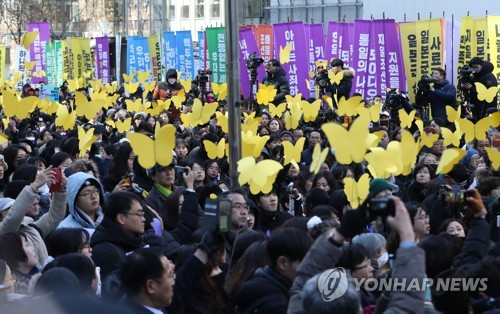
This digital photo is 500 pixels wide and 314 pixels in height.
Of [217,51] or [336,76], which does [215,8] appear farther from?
[336,76]

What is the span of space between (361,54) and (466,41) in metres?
2.29

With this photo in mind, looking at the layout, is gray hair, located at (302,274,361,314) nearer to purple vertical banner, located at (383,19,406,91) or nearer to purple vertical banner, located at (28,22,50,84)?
purple vertical banner, located at (383,19,406,91)

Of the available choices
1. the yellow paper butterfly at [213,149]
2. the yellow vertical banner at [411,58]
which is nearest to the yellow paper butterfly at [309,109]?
the yellow paper butterfly at [213,149]

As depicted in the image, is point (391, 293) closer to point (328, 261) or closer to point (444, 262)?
point (328, 261)

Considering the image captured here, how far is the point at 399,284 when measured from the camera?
4156 mm

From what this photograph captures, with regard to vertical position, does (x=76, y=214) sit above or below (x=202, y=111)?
below

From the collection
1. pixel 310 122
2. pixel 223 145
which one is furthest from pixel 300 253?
pixel 310 122

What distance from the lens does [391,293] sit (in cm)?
423

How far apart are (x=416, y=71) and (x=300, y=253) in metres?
14.7

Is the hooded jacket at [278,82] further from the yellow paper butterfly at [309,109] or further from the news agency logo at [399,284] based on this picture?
the news agency logo at [399,284]

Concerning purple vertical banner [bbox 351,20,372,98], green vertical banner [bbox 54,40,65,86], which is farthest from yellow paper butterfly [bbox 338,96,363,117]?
green vertical banner [bbox 54,40,65,86]

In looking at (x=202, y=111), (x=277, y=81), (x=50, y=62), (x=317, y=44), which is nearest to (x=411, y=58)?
(x=277, y=81)

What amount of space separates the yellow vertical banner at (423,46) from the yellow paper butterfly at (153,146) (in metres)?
13.1

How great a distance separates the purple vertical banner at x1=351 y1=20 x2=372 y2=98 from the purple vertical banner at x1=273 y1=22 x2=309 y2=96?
1570 millimetres
